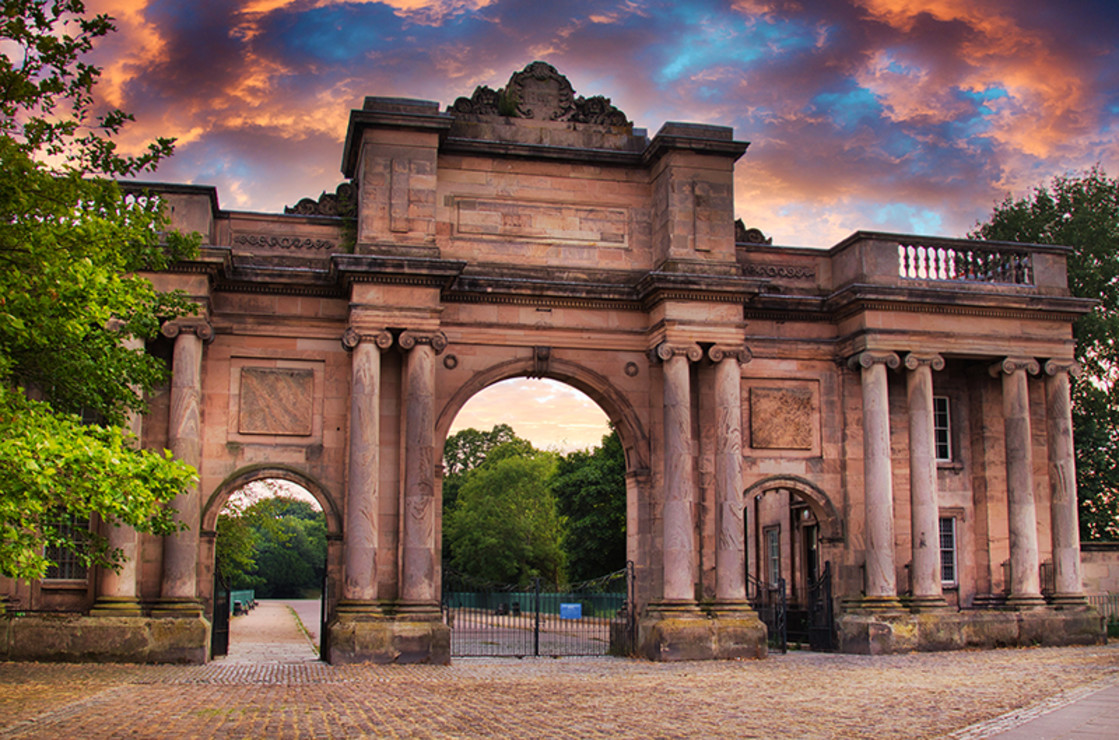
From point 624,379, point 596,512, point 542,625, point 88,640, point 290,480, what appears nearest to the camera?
point 88,640

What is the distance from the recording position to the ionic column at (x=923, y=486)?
22.8 metres

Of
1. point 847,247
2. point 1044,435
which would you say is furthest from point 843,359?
point 1044,435

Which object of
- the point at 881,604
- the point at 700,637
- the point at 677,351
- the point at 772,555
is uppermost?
the point at 677,351

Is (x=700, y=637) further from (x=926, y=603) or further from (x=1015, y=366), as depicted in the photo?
(x=1015, y=366)

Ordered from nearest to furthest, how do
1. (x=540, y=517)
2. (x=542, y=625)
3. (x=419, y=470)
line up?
(x=419, y=470)
(x=542, y=625)
(x=540, y=517)

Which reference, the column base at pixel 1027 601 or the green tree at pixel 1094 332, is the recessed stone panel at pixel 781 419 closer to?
the column base at pixel 1027 601

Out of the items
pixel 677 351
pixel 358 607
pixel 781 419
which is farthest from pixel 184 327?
pixel 781 419

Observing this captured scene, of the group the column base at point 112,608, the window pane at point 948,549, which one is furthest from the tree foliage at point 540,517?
the column base at point 112,608

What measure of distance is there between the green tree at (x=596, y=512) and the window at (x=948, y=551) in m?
23.2

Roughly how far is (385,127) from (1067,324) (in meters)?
16.0

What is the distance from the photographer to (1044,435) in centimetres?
2480

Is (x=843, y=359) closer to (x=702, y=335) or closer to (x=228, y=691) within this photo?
(x=702, y=335)

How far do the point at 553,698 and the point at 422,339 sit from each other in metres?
8.80

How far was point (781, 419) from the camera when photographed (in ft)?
77.7
